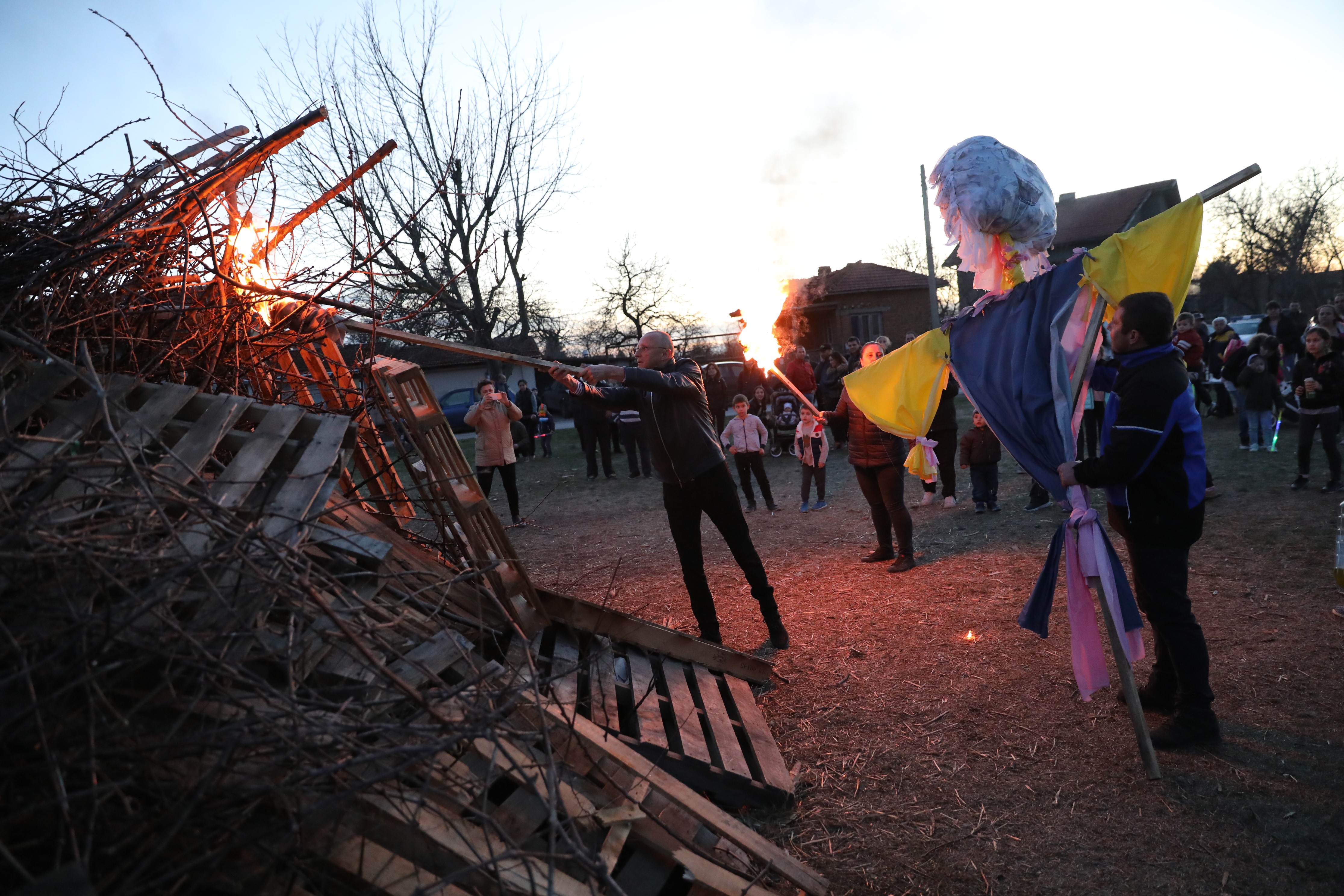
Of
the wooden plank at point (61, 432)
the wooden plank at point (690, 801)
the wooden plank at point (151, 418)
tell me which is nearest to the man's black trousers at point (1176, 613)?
the wooden plank at point (690, 801)

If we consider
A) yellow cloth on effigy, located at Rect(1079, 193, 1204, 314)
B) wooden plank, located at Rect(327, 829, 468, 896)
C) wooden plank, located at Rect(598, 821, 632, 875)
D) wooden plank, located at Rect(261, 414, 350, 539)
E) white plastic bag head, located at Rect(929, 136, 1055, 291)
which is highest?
white plastic bag head, located at Rect(929, 136, 1055, 291)

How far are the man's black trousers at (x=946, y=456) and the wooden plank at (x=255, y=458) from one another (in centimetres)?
757

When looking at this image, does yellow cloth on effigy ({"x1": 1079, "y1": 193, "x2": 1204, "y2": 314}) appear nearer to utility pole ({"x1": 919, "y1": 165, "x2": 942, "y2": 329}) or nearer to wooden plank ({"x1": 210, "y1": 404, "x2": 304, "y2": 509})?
wooden plank ({"x1": 210, "y1": 404, "x2": 304, "y2": 509})

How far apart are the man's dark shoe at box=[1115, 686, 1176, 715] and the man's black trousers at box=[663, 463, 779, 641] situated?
212cm

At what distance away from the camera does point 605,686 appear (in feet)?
12.9

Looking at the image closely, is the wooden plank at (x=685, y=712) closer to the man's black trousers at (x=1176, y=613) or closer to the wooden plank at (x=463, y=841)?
the wooden plank at (x=463, y=841)

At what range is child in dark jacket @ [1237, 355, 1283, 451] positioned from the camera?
10.1 metres

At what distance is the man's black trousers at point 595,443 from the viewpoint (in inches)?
552

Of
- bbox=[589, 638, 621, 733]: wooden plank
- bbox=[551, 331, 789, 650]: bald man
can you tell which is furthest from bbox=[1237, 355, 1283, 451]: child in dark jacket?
bbox=[589, 638, 621, 733]: wooden plank

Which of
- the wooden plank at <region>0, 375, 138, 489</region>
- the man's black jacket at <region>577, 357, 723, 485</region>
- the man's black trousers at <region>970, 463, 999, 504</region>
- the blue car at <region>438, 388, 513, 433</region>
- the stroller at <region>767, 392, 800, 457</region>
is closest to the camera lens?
the wooden plank at <region>0, 375, 138, 489</region>

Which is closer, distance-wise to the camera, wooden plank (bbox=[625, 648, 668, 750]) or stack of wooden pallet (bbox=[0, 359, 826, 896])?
stack of wooden pallet (bbox=[0, 359, 826, 896])

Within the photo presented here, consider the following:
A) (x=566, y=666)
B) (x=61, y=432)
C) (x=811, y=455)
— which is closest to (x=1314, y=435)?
(x=811, y=455)

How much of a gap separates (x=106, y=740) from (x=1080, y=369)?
392cm

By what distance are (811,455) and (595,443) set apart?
5.41m
